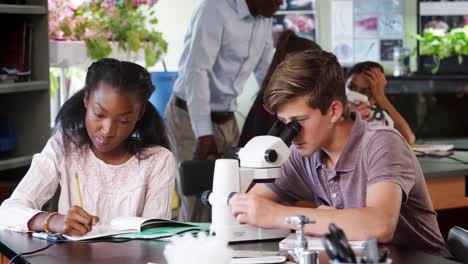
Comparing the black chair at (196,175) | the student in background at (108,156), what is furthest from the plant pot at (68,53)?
the student in background at (108,156)

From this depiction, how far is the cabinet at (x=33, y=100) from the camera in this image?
15.6 ft

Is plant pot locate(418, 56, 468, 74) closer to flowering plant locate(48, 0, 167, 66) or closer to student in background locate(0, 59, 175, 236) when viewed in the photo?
flowering plant locate(48, 0, 167, 66)

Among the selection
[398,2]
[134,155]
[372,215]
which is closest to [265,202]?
[372,215]

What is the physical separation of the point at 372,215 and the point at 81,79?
3373 millimetres

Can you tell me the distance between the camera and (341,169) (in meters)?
2.60

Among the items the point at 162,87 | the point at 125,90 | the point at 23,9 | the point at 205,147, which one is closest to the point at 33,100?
the point at 23,9

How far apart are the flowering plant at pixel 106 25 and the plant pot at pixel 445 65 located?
174cm

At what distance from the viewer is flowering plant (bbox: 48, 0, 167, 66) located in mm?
5004

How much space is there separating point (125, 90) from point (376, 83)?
2383mm

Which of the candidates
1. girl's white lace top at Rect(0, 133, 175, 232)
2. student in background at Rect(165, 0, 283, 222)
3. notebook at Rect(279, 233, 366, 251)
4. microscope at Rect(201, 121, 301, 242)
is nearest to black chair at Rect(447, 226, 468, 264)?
notebook at Rect(279, 233, 366, 251)

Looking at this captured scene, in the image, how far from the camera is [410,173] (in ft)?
8.19

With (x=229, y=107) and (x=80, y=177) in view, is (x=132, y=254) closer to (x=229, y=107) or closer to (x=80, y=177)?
(x=80, y=177)

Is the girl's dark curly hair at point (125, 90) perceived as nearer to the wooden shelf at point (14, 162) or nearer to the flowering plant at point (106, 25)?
the wooden shelf at point (14, 162)

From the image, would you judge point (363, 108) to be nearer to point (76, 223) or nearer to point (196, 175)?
point (196, 175)
